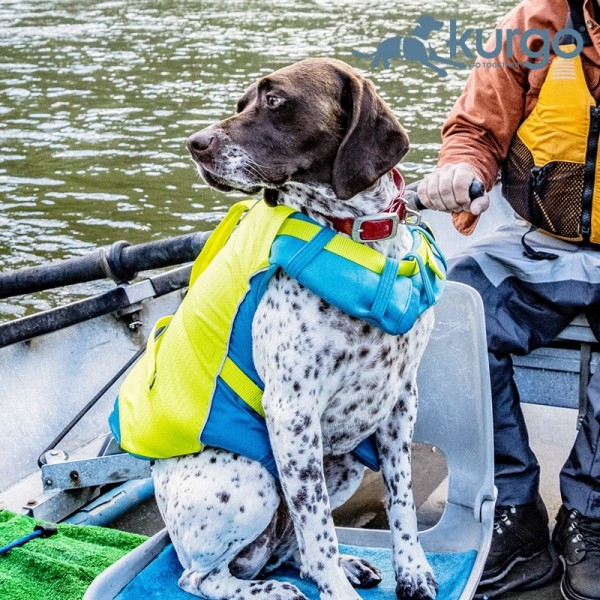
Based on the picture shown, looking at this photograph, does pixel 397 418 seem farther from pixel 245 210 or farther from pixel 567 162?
pixel 567 162

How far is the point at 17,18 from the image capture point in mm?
18875

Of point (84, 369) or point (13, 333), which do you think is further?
point (84, 369)

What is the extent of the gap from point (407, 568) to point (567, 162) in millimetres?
1377

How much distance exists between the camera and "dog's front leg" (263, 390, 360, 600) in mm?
2455

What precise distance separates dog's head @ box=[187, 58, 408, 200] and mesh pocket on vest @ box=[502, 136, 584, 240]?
0.97 meters

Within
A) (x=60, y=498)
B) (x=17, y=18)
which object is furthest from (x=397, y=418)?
(x=17, y=18)

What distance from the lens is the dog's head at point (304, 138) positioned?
2.40 m

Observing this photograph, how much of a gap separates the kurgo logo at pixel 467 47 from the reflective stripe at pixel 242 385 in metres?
1.47

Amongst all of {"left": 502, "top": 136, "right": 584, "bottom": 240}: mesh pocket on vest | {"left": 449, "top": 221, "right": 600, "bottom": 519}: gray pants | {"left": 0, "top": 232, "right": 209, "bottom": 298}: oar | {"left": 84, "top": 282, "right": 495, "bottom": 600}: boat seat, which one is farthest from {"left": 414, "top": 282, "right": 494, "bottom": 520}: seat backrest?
{"left": 0, "top": 232, "right": 209, "bottom": 298}: oar

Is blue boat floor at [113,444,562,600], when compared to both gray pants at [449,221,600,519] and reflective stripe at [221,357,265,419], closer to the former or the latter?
gray pants at [449,221,600,519]

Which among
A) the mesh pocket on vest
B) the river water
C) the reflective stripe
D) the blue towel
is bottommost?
the river water

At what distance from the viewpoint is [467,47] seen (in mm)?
14859

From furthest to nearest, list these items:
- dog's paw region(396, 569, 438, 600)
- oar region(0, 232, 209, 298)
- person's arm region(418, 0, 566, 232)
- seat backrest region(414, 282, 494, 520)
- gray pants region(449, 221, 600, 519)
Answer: oar region(0, 232, 209, 298)
person's arm region(418, 0, 566, 232)
gray pants region(449, 221, 600, 519)
seat backrest region(414, 282, 494, 520)
dog's paw region(396, 569, 438, 600)

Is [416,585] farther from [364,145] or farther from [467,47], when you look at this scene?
[467,47]
